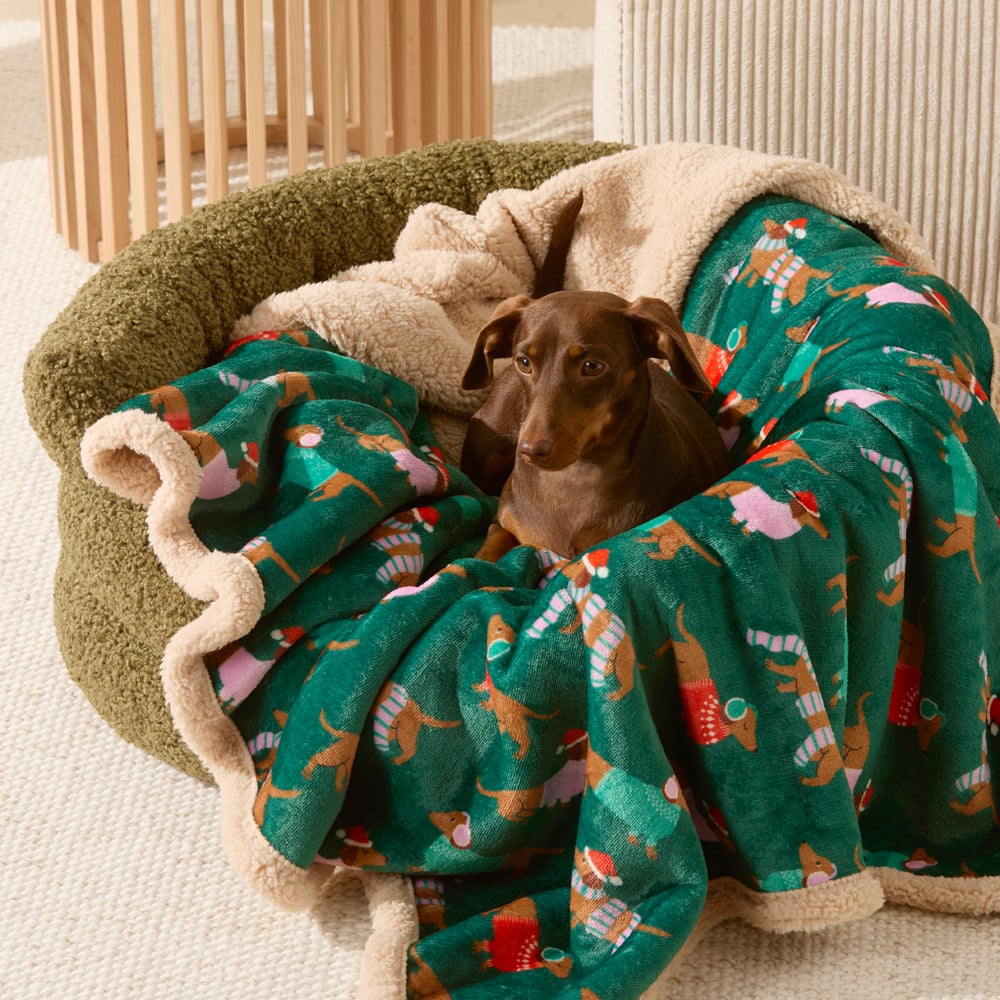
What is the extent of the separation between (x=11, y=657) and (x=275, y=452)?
0.55m

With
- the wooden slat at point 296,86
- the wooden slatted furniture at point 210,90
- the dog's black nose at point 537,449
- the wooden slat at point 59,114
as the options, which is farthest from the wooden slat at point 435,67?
the dog's black nose at point 537,449

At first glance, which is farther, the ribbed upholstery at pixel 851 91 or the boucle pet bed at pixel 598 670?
the ribbed upholstery at pixel 851 91

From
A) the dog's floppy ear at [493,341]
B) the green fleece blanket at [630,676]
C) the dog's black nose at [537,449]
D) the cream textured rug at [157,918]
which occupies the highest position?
the dog's floppy ear at [493,341]

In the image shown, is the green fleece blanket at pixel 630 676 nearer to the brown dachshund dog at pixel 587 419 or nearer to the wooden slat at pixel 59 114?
the brown dachshund dog at pixel 587 419

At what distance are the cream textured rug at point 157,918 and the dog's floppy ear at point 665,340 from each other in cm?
65

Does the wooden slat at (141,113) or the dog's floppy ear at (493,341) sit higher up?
the wooden slat at (141,113)

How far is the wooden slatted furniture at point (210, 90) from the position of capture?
2742 mm

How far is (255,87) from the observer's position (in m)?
2.77

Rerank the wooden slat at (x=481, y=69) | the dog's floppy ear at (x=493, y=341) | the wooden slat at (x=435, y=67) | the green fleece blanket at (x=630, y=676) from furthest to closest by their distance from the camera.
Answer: the wooden slat at (x=481, y=69)
the wooden slat at (x=435, y=67)
the dog's floppy ear at (x=493, y=341)
the green fleece blanket at (x=630, y=676)

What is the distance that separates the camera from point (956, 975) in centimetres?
155

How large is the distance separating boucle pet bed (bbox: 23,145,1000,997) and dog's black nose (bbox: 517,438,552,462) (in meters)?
0.16

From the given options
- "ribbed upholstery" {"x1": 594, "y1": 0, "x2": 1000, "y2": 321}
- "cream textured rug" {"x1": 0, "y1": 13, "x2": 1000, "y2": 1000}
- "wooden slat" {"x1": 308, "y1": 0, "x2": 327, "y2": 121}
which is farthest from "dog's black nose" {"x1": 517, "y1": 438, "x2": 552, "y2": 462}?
"wooden slat" {"x1": 308, "y1": 0, "x2": 327, "y2": 121}

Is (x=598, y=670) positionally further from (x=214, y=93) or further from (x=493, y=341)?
(x=214, y=93)

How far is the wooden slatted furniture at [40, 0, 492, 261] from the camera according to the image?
9.00ft
